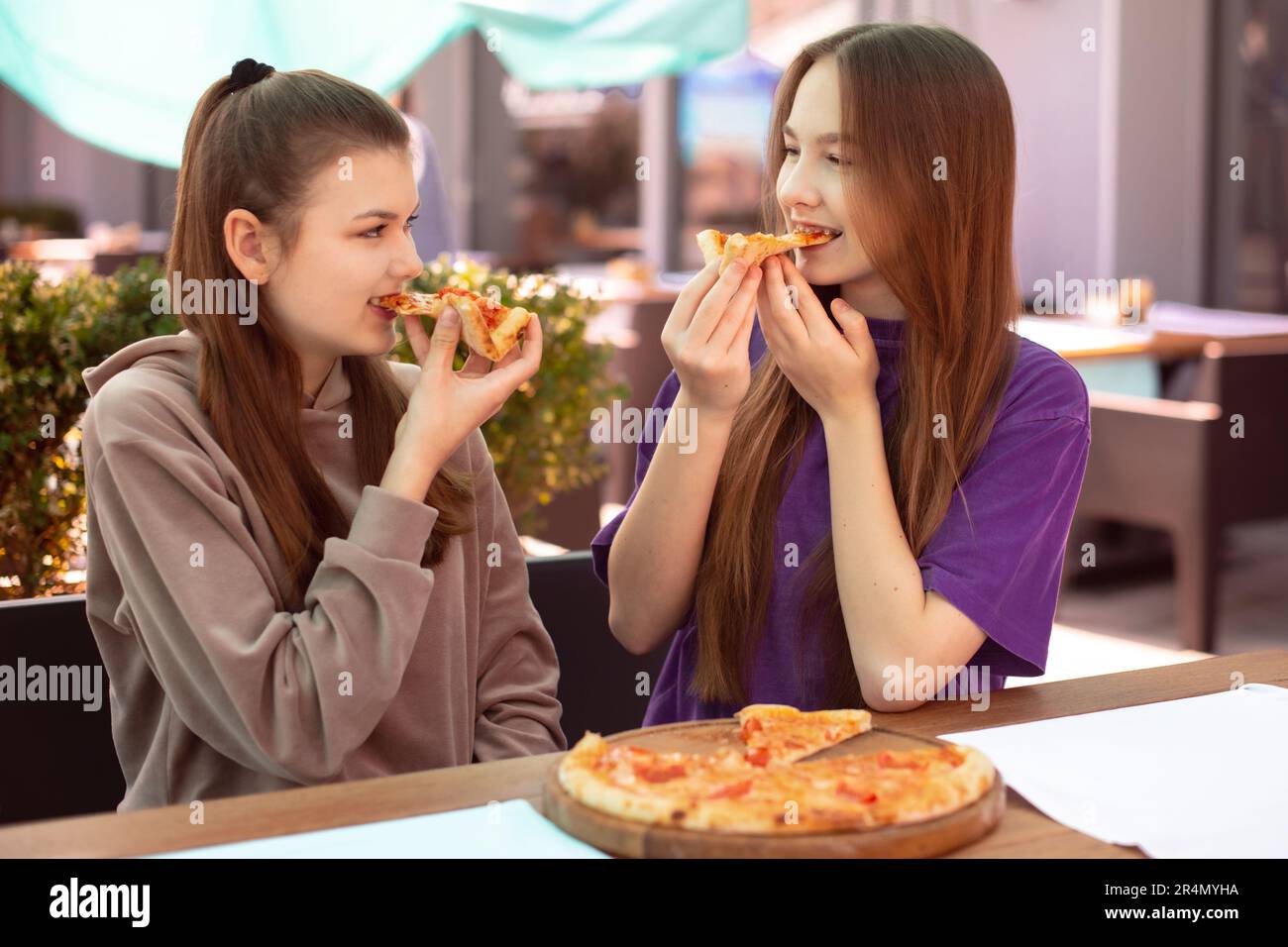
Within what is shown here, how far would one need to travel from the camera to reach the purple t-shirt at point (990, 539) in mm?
1772

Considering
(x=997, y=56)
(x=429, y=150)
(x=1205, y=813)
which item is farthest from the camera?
(x=997, y=56)

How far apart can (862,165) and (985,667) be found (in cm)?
66

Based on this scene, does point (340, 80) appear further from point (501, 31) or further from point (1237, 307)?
point (1237, 307)

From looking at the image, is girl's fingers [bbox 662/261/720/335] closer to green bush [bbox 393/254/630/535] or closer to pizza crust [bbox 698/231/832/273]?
pizza crust [bbox 698/231/832/273]

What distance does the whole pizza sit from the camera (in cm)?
120

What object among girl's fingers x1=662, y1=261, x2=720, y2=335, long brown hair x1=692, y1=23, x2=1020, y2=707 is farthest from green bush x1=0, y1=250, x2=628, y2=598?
long brown hair x1=692, y1=23, x2=1020, y2=707

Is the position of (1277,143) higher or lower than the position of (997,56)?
lower

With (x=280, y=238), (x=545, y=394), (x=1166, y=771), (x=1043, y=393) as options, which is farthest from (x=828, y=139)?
(x=545, y=394)

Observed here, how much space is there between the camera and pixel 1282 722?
5.27 ft

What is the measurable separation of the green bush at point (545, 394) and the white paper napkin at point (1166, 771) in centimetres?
204

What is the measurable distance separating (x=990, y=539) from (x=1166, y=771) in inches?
16.5

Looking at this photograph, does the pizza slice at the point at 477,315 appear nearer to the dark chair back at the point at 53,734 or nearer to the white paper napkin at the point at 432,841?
the dark chair back at the point at 53,734
